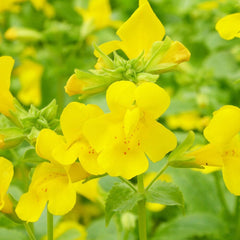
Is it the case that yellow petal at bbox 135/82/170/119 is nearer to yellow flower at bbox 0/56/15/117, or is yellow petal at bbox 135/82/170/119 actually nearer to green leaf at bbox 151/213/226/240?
yellow flower at bbox 0/56/15/117

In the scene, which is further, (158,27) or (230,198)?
(230,198)

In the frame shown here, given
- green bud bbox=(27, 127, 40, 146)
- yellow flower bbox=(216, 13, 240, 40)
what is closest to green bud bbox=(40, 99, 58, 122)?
green bud bbox=(27, 127, 40, 146)

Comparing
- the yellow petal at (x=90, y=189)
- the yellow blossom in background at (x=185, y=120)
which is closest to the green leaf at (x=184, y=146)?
the yellow petal at (x=90, y=189)

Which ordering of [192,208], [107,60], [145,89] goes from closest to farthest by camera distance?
[145,89]
[107,60]
[192,208]

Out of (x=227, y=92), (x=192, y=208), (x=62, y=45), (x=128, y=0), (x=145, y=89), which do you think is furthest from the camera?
(x=128, y=0)

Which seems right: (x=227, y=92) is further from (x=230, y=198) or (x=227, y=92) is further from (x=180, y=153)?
(x=180, y=153)

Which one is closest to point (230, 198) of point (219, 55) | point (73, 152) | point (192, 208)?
point (192, 208)
